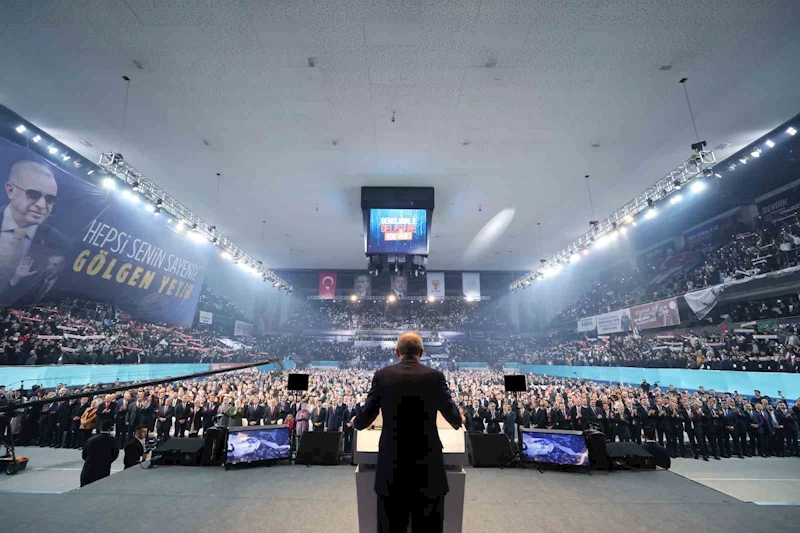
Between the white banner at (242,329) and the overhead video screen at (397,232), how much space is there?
13.3 metres

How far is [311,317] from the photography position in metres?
21.3

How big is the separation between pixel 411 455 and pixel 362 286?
16329 mm

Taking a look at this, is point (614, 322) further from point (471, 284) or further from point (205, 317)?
point (205, 317)

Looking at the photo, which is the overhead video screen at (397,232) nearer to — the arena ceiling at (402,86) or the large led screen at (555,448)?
the arena ceiling at (402,86)

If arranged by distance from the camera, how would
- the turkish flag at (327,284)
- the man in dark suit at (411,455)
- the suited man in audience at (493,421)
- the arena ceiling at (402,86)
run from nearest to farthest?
the man in dark suit at (411,455), the arena ceiling at (402,86), the suited man in audience at (493,421), the turkish flag at (327,284)

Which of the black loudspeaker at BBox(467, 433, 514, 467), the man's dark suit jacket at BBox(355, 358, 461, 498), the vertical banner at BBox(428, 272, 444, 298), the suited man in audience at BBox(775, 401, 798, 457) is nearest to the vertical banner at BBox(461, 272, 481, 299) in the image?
the vertical banner at BBox(428, 272, 444, 298)

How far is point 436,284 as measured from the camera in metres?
17.1

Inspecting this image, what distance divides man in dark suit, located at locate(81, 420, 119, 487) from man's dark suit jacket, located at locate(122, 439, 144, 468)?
363 mm

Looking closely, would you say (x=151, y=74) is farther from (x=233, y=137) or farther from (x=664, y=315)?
(x=664, y=315)

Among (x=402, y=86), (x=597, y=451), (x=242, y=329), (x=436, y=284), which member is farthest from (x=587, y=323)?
(x=242, y=329)

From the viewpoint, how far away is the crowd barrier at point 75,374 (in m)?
7.44

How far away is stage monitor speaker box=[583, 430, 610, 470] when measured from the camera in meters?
5.37

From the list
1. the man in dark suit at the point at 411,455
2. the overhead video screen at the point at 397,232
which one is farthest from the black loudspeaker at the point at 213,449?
the overhead video screen at the point at 397,232

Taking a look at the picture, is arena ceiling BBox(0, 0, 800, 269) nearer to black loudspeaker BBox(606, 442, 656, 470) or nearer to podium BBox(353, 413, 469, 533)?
podium BBox(353, 413, 469, 533)
